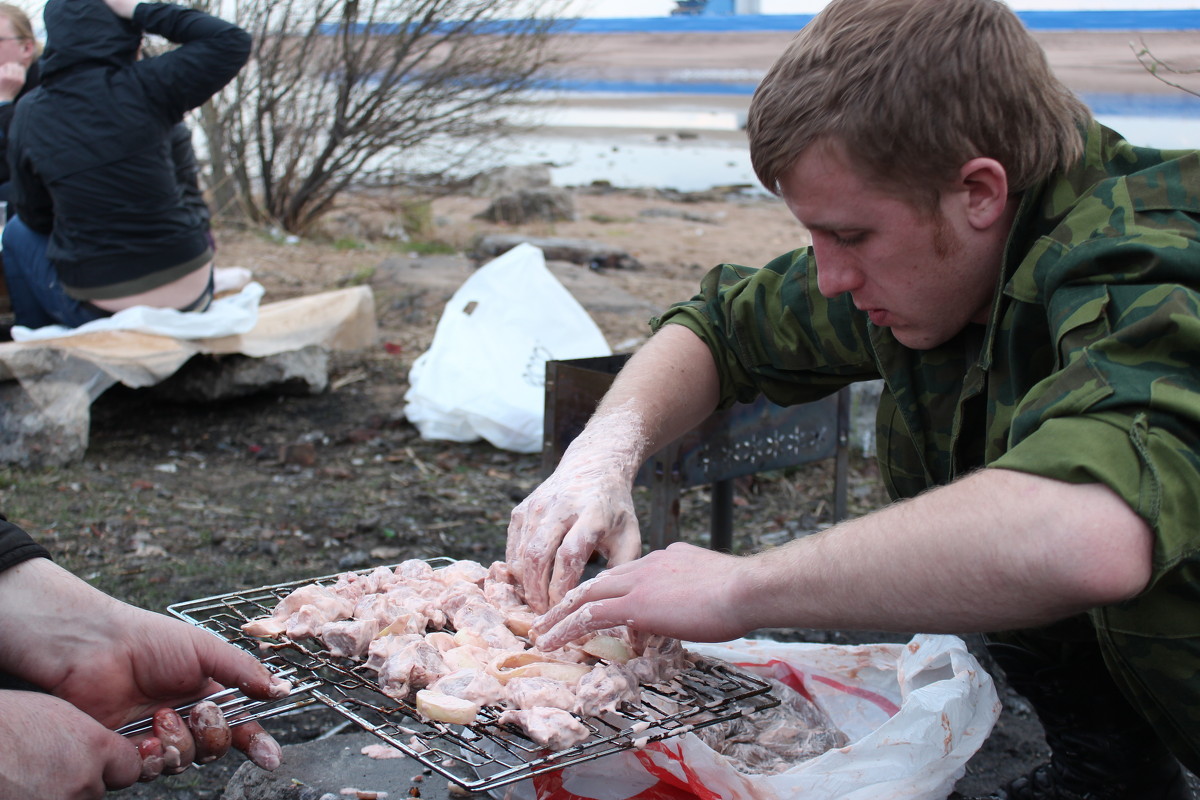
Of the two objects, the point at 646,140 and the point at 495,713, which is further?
the point at 646,140

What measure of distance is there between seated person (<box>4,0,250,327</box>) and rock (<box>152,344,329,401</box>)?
389mm

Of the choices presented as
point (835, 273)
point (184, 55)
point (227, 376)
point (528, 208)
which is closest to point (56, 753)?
point (835, 273)

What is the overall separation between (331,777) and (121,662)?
22.0 inches

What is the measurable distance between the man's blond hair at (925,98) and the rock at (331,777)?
148 cm

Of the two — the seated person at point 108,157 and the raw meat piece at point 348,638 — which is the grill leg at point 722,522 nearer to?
the raw meat piece at point 348,638

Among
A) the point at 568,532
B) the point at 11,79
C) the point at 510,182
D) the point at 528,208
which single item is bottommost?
the point at 528,208

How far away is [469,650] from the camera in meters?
1.97

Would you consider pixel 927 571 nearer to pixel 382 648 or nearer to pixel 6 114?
pixel 382 648

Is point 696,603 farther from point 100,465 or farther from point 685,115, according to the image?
point 685,115

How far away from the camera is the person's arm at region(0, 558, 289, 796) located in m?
1.86

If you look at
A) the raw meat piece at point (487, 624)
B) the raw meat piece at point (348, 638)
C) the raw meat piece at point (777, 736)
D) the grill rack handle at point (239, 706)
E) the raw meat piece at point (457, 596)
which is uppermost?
the raw meat piece at point (348, 638)

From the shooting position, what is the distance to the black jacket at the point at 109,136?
5.18 m

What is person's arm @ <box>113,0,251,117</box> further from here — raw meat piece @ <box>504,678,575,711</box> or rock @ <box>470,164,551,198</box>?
rock @ <box>470,164,551,198</box>

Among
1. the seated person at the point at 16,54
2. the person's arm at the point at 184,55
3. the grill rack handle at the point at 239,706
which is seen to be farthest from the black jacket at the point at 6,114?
the grill rack handle at the point at 239,706
